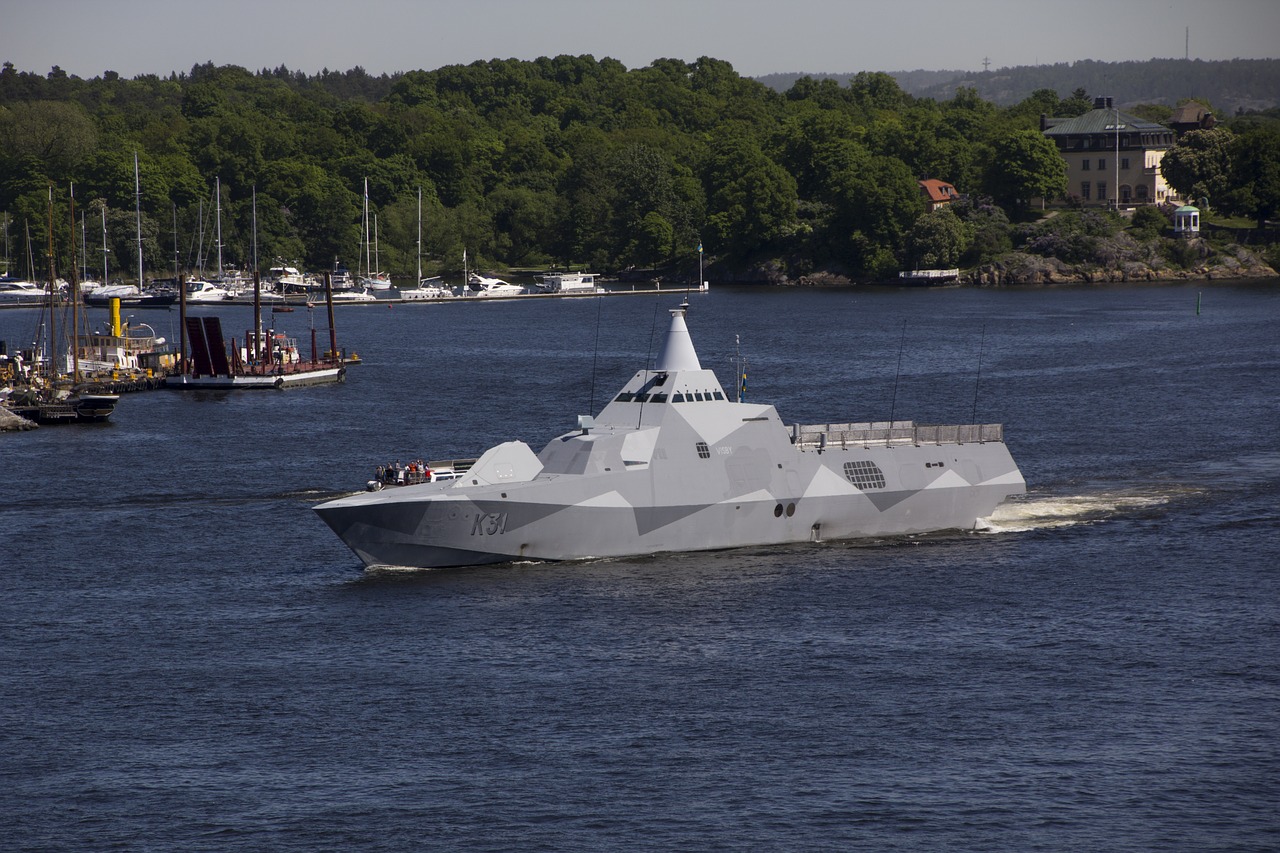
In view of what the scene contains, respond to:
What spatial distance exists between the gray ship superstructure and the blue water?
1135 mm

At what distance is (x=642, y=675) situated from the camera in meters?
45.7

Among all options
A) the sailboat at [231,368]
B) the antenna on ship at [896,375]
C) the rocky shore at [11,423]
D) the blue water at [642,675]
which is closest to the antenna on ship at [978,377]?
the antenna on ship at [896,375]

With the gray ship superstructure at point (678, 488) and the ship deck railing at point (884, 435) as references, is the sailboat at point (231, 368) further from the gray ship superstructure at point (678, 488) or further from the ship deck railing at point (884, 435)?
the ship deck railing at point (884, 435)

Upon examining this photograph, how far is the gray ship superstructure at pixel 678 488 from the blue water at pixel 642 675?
1.14m

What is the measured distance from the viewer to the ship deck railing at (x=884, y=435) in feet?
203

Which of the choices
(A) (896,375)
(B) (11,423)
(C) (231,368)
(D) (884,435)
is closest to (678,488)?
(D) (884,435)

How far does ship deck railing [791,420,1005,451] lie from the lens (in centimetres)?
6191

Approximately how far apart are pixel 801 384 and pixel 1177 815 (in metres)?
73.7

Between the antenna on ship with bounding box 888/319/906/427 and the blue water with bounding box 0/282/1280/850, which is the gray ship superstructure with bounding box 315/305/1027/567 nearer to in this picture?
the blue water with bounding box 0/282/1280/850

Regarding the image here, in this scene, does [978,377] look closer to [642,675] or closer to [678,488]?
[678,488]

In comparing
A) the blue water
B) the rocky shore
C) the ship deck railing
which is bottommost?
the blue water

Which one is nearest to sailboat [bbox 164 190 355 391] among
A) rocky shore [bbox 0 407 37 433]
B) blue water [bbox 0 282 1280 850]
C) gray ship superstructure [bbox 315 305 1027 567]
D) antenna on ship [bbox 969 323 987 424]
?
rocky shore [bbox 0 407 37 433]

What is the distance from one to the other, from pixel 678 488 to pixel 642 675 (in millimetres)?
12961

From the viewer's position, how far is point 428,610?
51.6 metres
